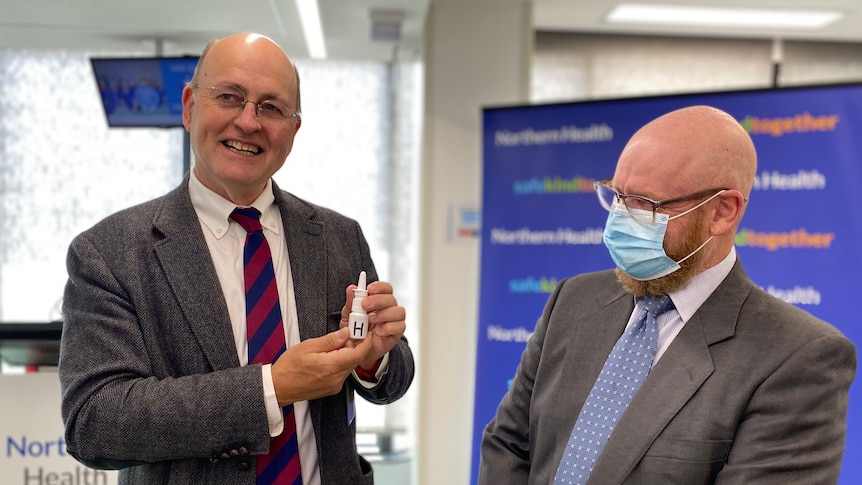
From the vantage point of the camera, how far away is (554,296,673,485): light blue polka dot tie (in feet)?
5.54

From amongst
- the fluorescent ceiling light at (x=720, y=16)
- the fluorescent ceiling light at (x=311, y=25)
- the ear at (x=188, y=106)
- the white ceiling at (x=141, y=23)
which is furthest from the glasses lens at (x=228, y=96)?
the fluorescent ceiling light at (x=720, y=16)

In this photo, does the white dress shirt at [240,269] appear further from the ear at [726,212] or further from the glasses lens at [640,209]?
the ear at [726,212]

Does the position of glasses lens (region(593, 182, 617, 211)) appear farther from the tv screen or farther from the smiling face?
the tv screen

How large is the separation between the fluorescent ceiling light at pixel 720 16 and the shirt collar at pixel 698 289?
12.1 feet

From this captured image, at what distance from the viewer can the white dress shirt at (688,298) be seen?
1.75m

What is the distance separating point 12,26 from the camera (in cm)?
266

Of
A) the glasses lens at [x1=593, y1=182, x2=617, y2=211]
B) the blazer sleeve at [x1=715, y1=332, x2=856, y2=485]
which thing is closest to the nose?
the glasses lens at [x1=593, y1=182, x2=617, y2=211]

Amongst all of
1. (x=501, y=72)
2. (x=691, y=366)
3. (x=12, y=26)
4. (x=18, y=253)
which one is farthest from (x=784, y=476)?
(x=501, y=72)

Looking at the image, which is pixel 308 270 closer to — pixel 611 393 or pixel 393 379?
pixel 393 379

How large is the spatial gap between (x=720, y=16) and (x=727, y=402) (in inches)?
173

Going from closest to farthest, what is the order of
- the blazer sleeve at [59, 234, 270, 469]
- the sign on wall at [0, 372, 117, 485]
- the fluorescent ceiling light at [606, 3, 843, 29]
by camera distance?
the blazer sleeve at [59, 234, 270, 469], the sign on wall at [0, 372, 117, 485], the fluorescent ceiling light at [606, 3, 843, 29]

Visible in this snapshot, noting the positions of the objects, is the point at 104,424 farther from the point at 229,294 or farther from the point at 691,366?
the point at 691,366

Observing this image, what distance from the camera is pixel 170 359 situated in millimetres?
1599

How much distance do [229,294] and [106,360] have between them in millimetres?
271
